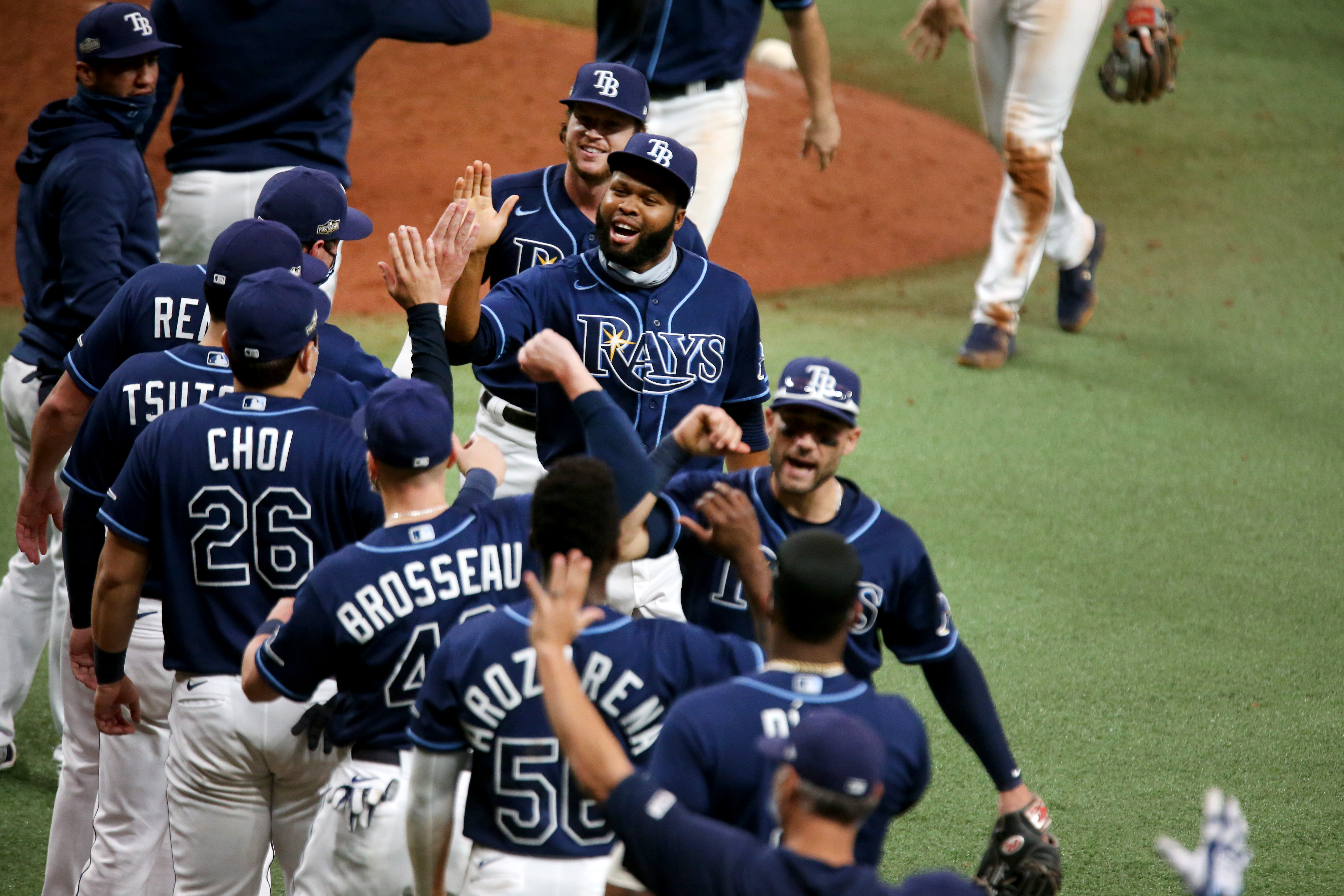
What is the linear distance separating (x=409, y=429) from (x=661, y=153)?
1.29 m

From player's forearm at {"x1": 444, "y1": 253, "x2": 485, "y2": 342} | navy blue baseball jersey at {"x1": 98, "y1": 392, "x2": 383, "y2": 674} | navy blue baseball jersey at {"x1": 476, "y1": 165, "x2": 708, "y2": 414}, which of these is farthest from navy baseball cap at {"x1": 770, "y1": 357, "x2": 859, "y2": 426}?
navy blue baseball jersey at {"x1": 476, "y1": 165, "x2": 708, "y2": 414}

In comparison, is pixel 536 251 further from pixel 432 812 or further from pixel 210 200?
pixel 432 812

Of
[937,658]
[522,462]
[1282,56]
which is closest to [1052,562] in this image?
[522,462]

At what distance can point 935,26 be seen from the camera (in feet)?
20.9

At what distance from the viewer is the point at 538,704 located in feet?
7.63

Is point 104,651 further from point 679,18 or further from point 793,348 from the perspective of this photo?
point 793,348

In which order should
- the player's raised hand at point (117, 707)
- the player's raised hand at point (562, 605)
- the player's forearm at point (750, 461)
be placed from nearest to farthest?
the player's raised hand at point (562, 605), the player's raised hand at point (117, 707), the player's forearm at point (750, 461)

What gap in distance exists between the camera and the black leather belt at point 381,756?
8.75ft

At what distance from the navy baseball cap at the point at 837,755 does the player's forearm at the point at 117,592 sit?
1.66 m

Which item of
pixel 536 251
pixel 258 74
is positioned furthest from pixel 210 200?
pixel 536 251

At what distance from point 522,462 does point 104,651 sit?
149 centimetres

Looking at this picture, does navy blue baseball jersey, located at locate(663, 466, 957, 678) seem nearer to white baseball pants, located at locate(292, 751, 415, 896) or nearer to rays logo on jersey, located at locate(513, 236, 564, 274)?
white baseball pants, located at locate(292, 751, 415, 896)

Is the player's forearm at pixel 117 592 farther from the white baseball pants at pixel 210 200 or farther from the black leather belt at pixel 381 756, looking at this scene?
the white baseball pants at pixel 210 200

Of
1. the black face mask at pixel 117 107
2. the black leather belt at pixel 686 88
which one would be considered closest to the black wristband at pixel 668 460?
the black face mask at pixel 117 107
